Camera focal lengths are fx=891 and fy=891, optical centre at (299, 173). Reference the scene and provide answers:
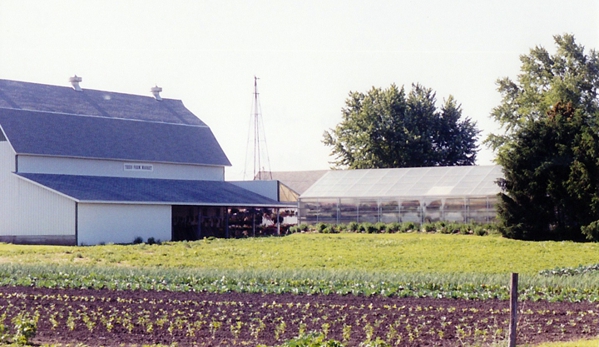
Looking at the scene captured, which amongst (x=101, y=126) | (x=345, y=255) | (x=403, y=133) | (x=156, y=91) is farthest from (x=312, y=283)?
(x=403, y=133)

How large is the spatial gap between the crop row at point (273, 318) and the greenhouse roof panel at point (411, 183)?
103 feet

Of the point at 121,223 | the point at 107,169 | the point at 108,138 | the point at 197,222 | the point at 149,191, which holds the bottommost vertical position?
the point at 197,222

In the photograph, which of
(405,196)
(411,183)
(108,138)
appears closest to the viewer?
(405,196)

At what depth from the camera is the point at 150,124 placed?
5781cm

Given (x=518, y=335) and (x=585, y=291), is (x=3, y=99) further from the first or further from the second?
(x=518, y=335)

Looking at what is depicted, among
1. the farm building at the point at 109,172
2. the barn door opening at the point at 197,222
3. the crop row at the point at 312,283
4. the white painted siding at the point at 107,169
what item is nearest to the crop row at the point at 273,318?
the crop row at the point at 312,283

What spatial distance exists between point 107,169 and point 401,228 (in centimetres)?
1732

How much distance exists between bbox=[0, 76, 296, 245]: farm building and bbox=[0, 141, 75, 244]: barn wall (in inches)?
2.0

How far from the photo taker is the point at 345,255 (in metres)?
34.7

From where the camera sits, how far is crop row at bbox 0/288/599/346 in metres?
15.2

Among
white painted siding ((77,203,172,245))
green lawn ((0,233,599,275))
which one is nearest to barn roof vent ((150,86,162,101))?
white painted siding ((77,203,172,245))

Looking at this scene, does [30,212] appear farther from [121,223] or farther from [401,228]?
[401,228]

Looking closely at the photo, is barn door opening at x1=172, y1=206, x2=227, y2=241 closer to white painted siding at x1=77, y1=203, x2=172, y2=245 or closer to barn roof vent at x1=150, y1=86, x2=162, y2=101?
white painted siding at x1=77, y1=203, x2=172, y2=245

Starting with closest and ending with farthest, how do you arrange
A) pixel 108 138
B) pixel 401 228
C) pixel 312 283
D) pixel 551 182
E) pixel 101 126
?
1. pixel 312 283
2. pixel 551 182
3. pixel 401 228
4. pixel 108 138
5. pixel 101 126
